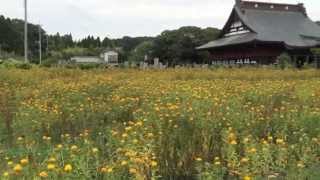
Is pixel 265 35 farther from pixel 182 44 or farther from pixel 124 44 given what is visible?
pixel 124 44

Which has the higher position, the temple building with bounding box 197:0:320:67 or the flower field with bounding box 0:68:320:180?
the temple building with bounding box 197:0:320:67

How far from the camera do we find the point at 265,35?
37844 millimetres

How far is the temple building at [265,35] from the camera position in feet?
121

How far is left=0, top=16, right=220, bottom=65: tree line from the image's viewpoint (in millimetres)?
54000

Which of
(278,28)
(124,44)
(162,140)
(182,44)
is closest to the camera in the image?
(162,140)

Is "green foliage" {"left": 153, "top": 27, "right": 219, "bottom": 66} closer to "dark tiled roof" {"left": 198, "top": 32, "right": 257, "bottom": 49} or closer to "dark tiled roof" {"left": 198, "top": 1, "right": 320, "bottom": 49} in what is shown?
"dark tiled roof" {"left": 198, "top": 32, "right": 257, "bottom": 49}

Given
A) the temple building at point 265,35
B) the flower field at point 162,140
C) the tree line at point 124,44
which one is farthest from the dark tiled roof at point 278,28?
the flower field at point 162,140

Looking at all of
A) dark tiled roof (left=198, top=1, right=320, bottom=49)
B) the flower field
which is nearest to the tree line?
dark tiled roof (left=198, top=1, right=320, bottom=49)

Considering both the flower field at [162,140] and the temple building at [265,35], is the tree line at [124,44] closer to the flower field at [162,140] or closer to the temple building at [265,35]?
the temple building at [265,35]

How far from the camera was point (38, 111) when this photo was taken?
255 inches

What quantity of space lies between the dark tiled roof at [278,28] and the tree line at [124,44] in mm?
8323

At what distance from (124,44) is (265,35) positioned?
67.5 m

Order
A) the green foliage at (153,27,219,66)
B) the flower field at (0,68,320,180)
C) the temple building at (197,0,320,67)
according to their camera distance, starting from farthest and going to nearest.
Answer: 1. the green foliage at (153,27,219,66)
2. the temple building at (197,0,320,67)
3. the flower field at (0,68,320,180)

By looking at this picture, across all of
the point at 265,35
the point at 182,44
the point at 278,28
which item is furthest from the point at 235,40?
the point at 182,44
